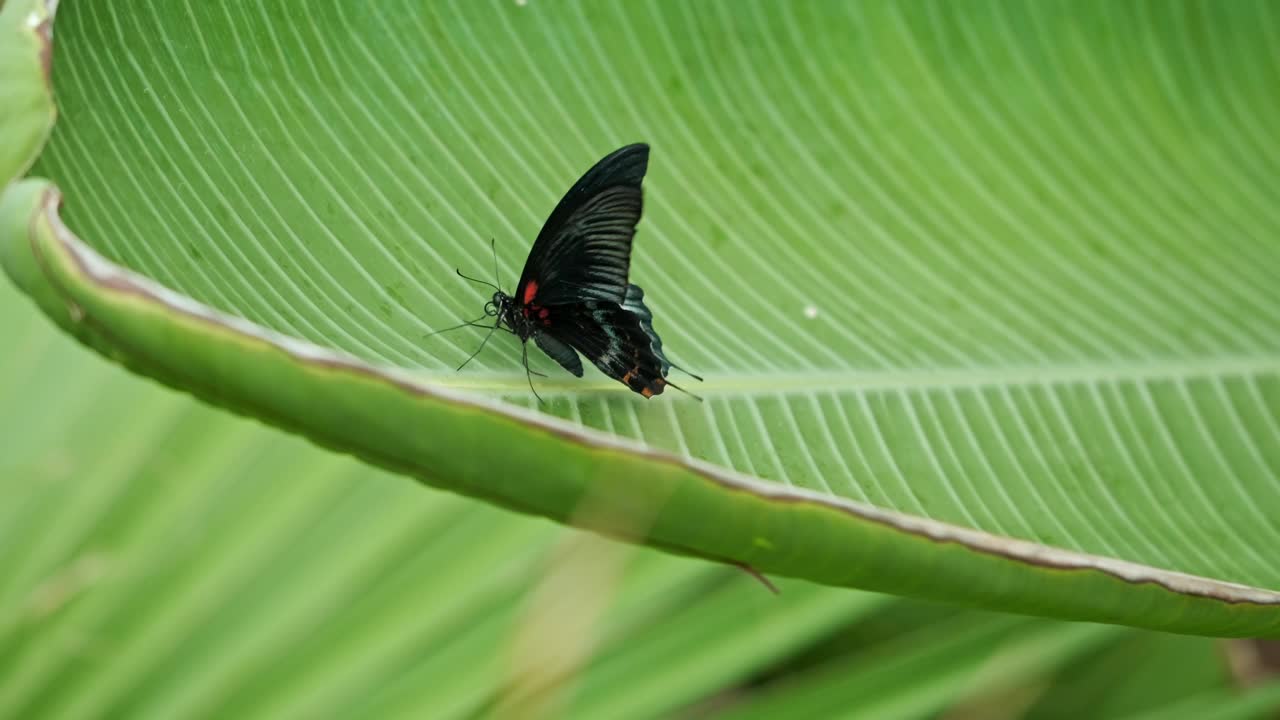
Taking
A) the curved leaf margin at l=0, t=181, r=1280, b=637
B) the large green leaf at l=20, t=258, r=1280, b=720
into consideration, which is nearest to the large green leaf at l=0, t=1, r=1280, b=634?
the curved leaf margin at l=0, t=181, r=1280, b=637

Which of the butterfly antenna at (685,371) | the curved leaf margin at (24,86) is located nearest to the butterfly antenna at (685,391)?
the butterfly antenna at (685,371)

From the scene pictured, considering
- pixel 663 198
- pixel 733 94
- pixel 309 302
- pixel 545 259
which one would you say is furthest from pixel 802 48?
pixel 309 302

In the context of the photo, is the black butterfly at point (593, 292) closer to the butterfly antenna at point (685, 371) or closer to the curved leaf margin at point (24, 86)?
the butterfly antenna at point (685, 371)

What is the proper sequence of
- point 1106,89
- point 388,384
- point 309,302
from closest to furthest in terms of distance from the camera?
point 388,384, point 309,302, point 1106,89

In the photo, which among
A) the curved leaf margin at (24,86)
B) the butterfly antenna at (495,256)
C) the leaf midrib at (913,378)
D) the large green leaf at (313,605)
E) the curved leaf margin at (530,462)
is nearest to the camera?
the curved leaf margin at (530,462)

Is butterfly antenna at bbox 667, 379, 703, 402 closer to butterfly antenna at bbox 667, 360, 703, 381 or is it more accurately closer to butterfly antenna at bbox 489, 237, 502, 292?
butterfly antenna at bbox 667, 360, 703, 381

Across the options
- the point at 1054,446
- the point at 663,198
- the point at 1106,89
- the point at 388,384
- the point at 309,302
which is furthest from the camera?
the point at 1106,89

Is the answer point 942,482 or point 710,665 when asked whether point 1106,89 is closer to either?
point 942,482
